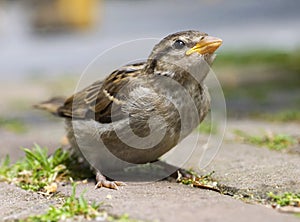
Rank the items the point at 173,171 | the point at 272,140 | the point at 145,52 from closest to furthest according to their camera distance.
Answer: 1. the point at 173,171
2. the point at 272,140
3. the point at 145,52

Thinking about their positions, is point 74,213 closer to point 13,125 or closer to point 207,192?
point 207,192

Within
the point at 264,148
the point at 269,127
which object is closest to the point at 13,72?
the point at 269,127

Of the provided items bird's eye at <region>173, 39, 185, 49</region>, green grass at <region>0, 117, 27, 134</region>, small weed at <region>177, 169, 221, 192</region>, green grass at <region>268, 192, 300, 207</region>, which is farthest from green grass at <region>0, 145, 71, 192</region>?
green grass at <region>0, 117, 27, 134</region>

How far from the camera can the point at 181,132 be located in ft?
11.3

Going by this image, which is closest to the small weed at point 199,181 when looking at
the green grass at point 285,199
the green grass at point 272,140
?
the green grass at point 285,199

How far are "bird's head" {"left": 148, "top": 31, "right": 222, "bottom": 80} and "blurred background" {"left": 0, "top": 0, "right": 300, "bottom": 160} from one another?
199 cm

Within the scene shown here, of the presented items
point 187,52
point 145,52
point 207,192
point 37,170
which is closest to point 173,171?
point 207,192

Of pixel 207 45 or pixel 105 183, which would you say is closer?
pixel 207 45

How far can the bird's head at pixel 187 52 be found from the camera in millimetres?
3396

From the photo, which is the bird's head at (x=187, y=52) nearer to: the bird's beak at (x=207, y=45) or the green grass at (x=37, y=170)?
the bird's beak at (x=207, y=45)

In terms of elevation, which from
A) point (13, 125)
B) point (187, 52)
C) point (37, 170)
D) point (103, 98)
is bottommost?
point (13, 125)

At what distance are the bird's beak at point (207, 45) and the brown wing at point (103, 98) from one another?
1.36 ft

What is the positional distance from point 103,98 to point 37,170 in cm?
64

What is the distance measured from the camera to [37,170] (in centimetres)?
392
